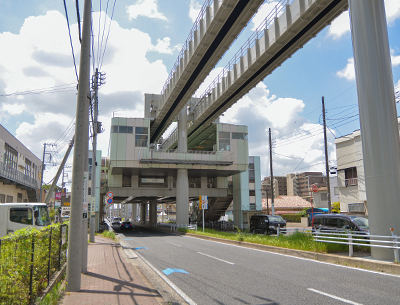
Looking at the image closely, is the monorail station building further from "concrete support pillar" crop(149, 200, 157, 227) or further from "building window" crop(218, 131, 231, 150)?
"concrete support pillar" crop(149, 200, 157, 227)

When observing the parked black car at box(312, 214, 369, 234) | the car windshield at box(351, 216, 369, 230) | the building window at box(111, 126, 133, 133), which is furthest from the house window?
the building window at box(111, 126, 133, 133)

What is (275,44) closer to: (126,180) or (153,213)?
(126,180)

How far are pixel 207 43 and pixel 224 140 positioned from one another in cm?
2168

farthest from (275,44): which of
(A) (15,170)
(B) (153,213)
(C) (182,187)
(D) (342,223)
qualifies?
(B) (153,213)

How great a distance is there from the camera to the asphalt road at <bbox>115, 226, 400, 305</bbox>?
679cm

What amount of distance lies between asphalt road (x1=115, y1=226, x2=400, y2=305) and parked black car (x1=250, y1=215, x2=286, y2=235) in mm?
15250

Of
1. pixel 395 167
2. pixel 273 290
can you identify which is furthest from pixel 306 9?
pixel 273 290

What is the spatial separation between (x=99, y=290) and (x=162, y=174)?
38009 millimetres

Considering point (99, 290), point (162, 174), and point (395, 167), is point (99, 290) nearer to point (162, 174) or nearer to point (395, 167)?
point (395, 167)

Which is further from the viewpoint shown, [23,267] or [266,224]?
[266,224]

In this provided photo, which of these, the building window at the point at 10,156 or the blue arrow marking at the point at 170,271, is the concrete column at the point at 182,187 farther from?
the blue arrow marking at the point at 170,271

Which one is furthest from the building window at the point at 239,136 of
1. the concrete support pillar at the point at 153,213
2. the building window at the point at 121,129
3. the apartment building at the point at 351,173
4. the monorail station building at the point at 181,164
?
the concrete support pillar at the point at 153,213

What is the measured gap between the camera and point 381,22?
→ 37.9ft

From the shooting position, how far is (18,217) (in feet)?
55.9
